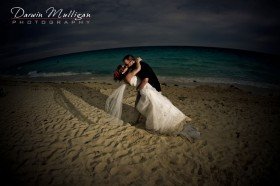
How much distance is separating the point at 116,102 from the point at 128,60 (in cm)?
167

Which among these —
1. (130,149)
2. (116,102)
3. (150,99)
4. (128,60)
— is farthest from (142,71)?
(130,149)

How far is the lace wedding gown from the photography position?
18.1ft

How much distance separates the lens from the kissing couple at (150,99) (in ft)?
17.6

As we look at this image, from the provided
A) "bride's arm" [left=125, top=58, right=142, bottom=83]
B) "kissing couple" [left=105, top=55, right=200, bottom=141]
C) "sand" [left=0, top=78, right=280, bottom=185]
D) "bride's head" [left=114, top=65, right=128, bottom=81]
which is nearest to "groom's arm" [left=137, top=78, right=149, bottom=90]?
"kissing couple" [left=105, top=55, right=200, bottom=141]

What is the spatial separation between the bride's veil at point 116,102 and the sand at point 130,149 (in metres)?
0.63

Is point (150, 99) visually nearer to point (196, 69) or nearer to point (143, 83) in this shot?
point (143, 83)

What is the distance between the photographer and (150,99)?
5.51 metres

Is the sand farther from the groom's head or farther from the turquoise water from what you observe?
the turquoise water

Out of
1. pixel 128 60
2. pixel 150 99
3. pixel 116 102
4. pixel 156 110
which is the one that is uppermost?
pixel 128 60

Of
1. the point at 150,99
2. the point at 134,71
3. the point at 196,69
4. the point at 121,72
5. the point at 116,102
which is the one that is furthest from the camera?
the point at 196,69

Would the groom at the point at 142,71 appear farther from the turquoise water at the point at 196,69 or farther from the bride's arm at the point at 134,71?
the turquoise water at the point at 196,69

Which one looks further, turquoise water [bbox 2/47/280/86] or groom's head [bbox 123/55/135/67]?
turquoise water [bbox 2/47/280/86]

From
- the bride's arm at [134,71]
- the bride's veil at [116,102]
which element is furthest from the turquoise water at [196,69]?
the bride's arm at [134,71]

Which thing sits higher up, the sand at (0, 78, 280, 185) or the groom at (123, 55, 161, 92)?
the groom at (123, 55, 161, 92)
